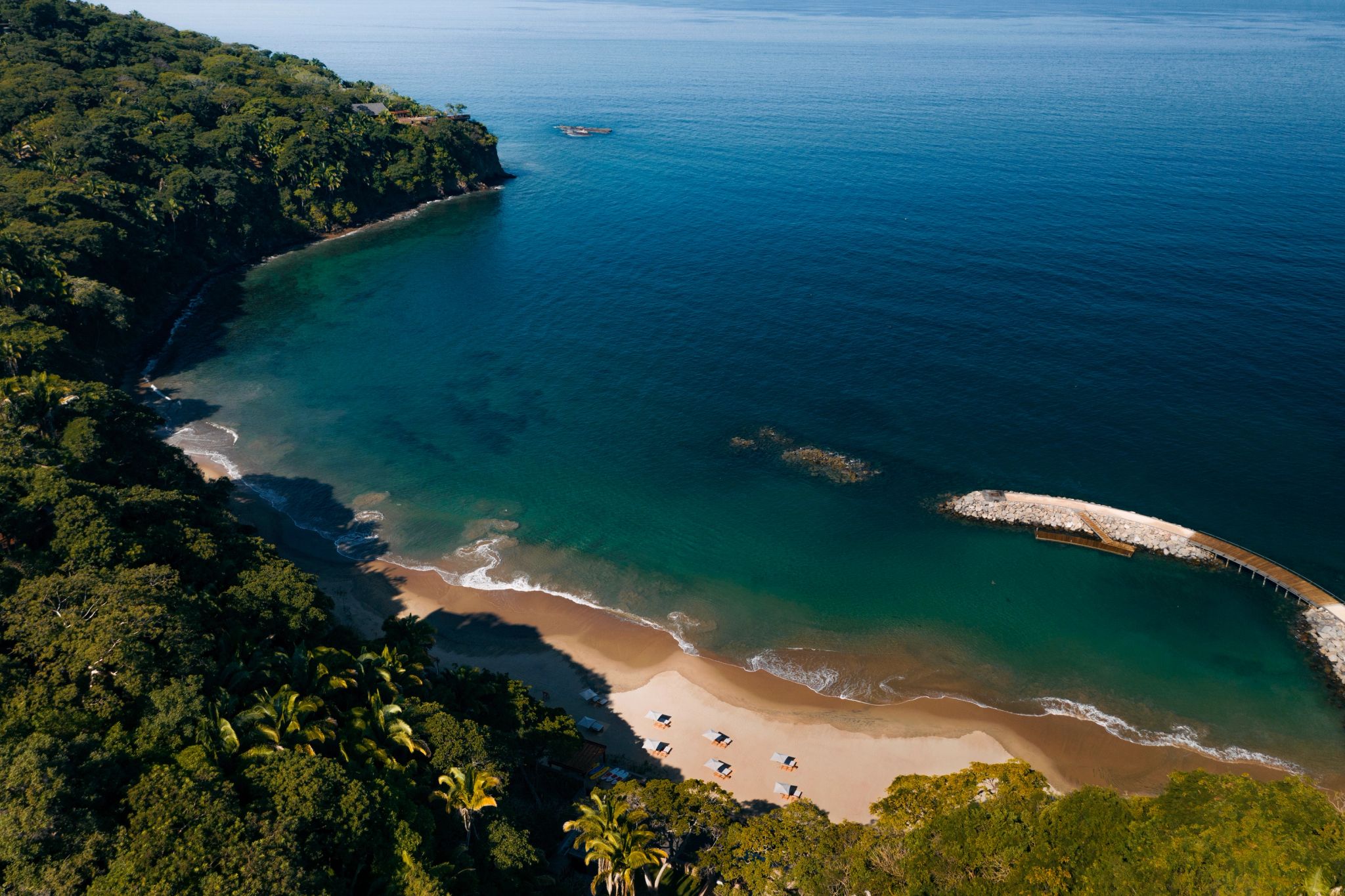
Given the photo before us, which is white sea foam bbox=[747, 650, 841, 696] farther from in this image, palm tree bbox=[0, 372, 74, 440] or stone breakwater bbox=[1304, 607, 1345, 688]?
palm tree bbox=[0, 372, 74, 440]

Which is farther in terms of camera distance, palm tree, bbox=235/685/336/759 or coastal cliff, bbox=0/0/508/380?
coastal cliff, bbox=0/0/508/380

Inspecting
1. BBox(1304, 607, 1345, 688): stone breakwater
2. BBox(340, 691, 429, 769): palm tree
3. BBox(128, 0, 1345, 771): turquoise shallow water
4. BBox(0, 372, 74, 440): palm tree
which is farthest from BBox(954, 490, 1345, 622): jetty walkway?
BBox(0, 372, 74, 440): palm tree

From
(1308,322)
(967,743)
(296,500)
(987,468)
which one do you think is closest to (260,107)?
(296,500)

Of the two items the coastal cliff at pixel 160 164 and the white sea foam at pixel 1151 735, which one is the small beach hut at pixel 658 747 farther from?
the coastal cliff at pixel 160 164

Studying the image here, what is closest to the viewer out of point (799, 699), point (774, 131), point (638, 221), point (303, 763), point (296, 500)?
point (303, 763)

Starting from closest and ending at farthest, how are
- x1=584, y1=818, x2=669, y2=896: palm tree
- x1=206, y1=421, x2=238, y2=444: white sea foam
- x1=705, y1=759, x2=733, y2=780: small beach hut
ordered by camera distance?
x1=584, y1=818, x2=669, y2=896: palm tree → x1=705, y1=759, x2=733, y2=780: small beach hut → x1=206, y1=421, x2=238, y2=444: white sea foam

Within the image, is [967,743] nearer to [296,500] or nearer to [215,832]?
[215,832]

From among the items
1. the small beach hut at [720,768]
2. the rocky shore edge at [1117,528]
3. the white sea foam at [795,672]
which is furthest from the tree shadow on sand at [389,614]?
the rocky shore edge at [1117,528]

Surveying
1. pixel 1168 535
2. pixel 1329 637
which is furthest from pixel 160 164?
pixel 1329 637
